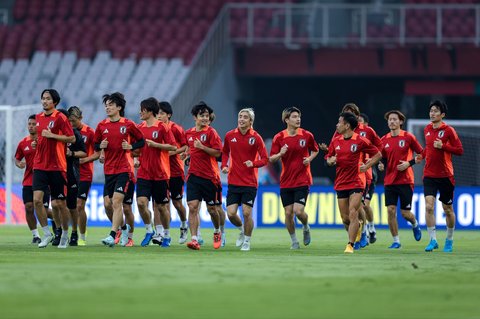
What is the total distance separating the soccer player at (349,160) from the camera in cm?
1866

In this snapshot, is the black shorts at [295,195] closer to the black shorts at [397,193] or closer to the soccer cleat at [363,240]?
the black shorts at [397,193]

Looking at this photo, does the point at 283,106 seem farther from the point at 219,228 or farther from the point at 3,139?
the point at 219,228

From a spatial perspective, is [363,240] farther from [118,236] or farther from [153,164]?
A: [118,236]

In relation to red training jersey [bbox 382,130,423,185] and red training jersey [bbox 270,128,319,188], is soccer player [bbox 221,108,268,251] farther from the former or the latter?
red training jersey [bbox 382,130,423,185]

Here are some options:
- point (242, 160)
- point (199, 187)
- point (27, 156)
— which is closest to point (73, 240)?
point (199, 187)

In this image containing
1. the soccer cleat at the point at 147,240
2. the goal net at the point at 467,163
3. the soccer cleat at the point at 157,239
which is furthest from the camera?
the goal net at the point at 467,163

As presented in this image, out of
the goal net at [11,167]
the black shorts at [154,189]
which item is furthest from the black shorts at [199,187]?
the goal net at [11,167]

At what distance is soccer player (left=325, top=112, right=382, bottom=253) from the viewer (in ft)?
61.2

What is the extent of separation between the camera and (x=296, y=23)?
3788 centimetres

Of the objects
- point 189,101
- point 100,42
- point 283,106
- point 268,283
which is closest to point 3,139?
point 189,101

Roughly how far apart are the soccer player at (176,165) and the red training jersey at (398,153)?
3.55 metres

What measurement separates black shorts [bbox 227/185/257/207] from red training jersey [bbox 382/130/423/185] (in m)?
2.63

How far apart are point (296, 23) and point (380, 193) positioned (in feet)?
31.1

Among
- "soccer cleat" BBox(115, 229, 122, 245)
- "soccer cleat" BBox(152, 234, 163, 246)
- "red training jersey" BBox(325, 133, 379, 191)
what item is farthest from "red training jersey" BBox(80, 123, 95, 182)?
"red training jersey" BBox(325, 133, 379, 191)
